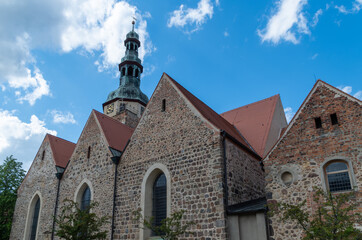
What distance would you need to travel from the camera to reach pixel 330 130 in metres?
11.0

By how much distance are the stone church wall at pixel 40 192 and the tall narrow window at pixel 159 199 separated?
806 centimetres

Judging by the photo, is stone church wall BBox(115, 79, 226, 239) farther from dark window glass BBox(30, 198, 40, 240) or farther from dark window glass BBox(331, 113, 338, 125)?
dark window glass BBox(30, 198, 40, 240)

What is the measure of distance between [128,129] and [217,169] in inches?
423

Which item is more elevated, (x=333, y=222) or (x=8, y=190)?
(x=8, y=190)

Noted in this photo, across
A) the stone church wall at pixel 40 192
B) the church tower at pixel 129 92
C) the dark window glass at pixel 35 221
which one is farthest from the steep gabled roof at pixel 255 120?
the dark window glass at pixel 35 221

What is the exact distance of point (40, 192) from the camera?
21.4 meters

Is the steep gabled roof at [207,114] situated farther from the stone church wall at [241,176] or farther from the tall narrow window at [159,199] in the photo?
the tall narrow window at [159,199]

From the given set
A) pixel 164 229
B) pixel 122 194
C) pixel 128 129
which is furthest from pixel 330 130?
pixel 128 129

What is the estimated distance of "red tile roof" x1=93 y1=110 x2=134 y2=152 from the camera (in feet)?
61.7

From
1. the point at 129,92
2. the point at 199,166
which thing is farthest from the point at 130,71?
the point at 199,166

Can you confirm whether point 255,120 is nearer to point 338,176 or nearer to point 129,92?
point 338,176

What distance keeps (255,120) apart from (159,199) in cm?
878

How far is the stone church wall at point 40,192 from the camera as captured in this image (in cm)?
1986

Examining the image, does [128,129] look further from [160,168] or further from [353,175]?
[353,175]
